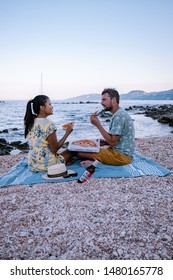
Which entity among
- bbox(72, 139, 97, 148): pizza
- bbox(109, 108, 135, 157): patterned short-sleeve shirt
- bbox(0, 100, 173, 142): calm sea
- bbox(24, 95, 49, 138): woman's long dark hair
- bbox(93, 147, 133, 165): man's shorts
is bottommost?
bbox(0, 100, 173, 142): calm sea

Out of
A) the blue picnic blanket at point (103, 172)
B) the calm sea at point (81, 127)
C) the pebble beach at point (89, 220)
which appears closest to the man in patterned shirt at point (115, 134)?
the blue picnic blanket at point (103, 172)

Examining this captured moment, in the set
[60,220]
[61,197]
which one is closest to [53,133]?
[61,197]

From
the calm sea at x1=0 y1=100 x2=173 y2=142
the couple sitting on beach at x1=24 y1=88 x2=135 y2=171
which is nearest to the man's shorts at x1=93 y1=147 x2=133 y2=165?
the couple sitting on beach at x1=24 y1=88 x2=135 y2=171

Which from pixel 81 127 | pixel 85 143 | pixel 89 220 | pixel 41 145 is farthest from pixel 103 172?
pixel 81 127

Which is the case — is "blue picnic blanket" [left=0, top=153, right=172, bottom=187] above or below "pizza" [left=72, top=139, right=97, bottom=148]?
below

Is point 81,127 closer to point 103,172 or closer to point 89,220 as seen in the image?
point 103,172

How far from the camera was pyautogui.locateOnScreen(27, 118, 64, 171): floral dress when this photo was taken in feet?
16.9

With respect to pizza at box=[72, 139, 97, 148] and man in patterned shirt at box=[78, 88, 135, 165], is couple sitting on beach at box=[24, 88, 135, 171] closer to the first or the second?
man in patterned shirt at box=[78, 88, 135, 165]

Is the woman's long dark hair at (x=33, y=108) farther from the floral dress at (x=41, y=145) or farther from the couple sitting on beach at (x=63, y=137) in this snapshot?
the floral dress at (x=41, y=145)

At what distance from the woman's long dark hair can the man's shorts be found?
6.01 ft

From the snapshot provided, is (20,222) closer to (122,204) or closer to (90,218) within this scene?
(90,218)

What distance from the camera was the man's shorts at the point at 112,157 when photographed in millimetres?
5887

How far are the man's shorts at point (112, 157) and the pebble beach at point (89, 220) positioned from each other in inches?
34.2
